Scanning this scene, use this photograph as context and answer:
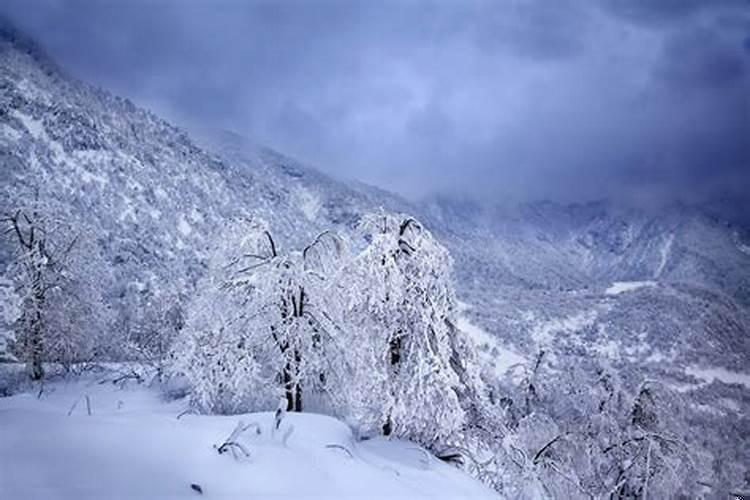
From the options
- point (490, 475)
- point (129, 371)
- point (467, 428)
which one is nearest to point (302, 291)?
point (467, 428)

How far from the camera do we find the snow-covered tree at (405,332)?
10.9 m

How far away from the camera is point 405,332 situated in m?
11.4

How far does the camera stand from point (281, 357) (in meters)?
12.2

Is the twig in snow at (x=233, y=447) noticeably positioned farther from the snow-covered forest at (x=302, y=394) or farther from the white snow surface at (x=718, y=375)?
the white snow surface at (x=718, y=375)

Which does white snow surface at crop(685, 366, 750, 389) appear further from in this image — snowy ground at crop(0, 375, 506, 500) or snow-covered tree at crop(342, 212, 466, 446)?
snowy ground at crop(0, 375, 506, 500)

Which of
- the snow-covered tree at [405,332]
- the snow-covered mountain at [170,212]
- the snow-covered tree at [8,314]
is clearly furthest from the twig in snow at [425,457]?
the snow-covered mountain at [170,212]

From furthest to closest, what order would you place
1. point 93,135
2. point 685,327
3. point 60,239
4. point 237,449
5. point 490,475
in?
point 685,327 → point 93,135 → point 60,239 → point 490,475 → point 237,449

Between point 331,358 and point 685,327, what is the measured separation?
15880 cm

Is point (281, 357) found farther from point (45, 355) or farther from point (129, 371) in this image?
point (45, 355)

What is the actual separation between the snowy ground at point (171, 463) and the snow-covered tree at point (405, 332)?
3.03m

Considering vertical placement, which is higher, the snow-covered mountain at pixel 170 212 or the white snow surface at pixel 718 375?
the snow-covered mountain at pixel 170 212

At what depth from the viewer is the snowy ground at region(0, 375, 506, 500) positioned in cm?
462

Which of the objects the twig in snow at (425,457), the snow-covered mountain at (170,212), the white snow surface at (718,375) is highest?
the snow-covered mountain at (170,212)

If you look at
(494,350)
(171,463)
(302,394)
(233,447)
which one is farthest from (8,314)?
(494,350)
